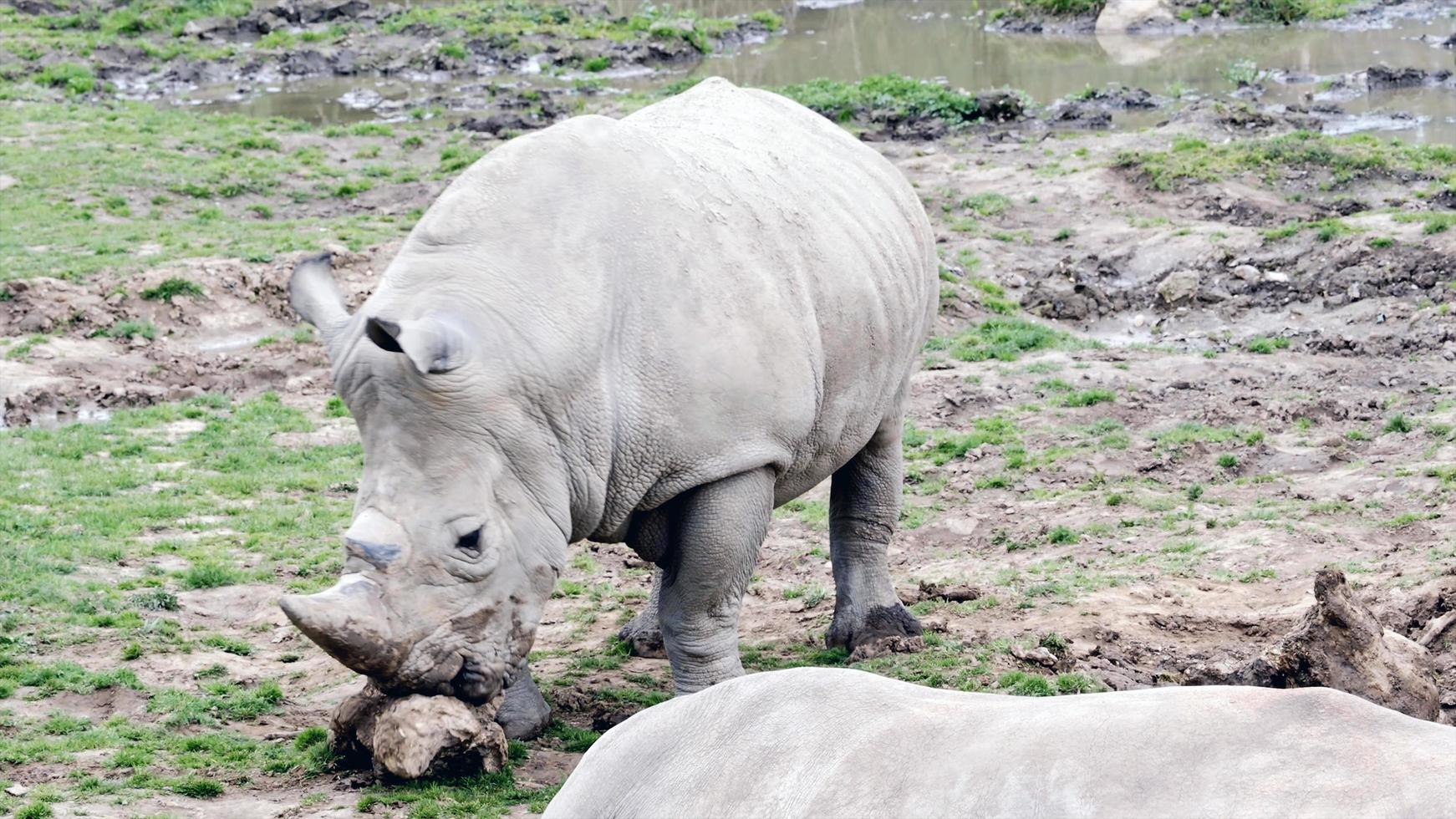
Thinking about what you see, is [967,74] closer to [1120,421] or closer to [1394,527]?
[1120,421]

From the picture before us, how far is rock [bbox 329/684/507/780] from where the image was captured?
5.90 meters

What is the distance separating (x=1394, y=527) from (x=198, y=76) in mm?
24644

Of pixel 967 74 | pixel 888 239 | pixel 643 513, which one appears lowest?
pixel 967 74

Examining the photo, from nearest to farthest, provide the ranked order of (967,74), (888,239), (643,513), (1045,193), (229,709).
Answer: (643,513)
(229,709)
(888,239)
(1045,193)
(967,74)

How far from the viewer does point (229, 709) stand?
7.10 meters

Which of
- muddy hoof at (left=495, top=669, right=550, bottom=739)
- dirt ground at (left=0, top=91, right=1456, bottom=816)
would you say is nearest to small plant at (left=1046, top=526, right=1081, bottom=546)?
dirt ground at (left=0, top=91, right=1456, bottom=816)

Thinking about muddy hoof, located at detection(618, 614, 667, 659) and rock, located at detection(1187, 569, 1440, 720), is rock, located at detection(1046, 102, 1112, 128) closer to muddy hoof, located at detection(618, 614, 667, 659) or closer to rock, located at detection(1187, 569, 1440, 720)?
muddy hoof, located at detection(618, 614, 667, 659)

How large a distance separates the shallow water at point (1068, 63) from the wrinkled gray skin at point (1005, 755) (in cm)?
1959

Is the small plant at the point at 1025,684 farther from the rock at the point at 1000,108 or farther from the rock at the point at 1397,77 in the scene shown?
the rock at the point at 1397,77

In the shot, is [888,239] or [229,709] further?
[888,239]

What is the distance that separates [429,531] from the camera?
550 cm

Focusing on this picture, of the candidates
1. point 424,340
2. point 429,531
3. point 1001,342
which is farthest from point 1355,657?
point 1001,342

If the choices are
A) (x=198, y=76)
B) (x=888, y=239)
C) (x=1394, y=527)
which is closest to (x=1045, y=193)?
(x=1394, y=527)

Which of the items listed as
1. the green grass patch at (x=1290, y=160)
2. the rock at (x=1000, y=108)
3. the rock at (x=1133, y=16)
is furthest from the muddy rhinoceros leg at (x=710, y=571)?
the rock at (x=1133, y=16)
